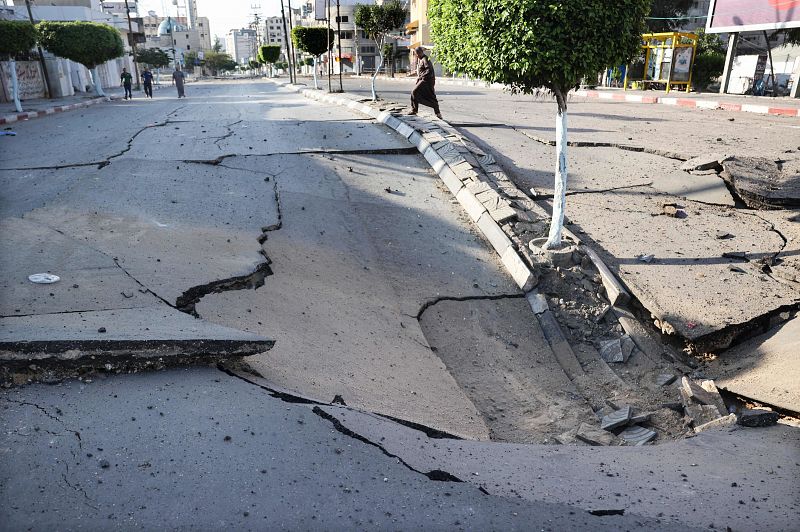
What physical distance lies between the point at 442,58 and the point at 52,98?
27.9m

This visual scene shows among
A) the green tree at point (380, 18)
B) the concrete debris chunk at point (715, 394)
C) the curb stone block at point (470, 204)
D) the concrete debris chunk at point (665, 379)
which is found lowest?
the concrete debris chunk at point (665, 379)

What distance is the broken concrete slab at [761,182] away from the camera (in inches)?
272

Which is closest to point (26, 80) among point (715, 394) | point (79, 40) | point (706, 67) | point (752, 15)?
point (79, 40)

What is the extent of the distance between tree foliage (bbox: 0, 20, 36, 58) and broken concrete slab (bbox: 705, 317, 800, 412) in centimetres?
2119

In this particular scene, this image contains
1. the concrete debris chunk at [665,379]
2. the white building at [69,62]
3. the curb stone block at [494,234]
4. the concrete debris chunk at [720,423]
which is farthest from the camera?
the white building at [69,62]

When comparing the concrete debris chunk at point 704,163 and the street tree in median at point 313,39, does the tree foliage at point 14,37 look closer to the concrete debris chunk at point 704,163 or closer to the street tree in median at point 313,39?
the street tree in median at point 313,39

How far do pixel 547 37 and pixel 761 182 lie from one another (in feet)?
15.1

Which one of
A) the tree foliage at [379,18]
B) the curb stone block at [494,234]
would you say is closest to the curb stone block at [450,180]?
the curb stone block at [494,234]

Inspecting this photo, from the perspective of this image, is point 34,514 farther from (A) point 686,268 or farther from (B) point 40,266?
(A) point 686,268

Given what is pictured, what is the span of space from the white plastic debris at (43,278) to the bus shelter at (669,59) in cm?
2255

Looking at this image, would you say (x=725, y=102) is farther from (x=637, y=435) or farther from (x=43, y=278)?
(x=43, y=278)

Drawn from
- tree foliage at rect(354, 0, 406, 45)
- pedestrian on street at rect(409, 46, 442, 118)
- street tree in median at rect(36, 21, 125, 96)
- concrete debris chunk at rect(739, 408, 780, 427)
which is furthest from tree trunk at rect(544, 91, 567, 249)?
street tree in median at rect(36, 21, 125, 96)

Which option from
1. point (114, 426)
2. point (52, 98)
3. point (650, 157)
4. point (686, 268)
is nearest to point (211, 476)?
point (114, 426)

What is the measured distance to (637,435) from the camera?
364 centimetres
